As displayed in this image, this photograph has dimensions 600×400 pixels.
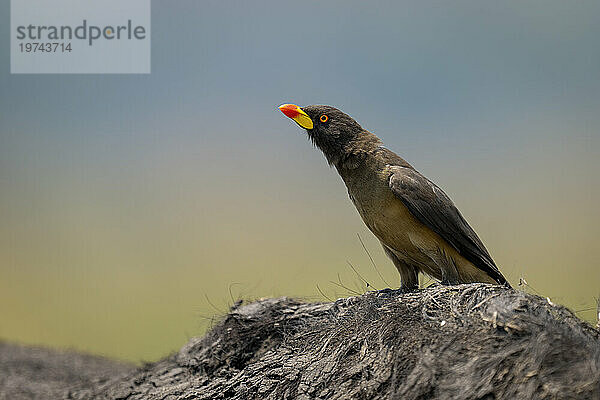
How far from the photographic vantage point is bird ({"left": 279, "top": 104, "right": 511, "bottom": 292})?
5.05 metres

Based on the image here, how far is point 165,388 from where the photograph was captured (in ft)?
17.5

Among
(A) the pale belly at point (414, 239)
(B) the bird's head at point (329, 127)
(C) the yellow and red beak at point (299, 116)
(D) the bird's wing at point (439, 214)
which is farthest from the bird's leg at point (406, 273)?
(C) the yellow and red beak at point (299, 116)

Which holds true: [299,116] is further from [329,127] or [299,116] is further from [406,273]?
[406,273]

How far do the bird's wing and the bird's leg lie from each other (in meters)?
0.50

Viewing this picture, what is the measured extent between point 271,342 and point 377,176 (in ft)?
5.51

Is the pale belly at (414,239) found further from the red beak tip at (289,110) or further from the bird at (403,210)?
the red beak tip at (289,110)

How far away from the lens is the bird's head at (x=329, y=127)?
540 cm

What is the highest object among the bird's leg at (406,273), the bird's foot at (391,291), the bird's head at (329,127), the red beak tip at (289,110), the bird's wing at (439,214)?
the red beak tip at (289,110)

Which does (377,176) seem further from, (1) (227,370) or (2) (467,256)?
(1) (227,370)

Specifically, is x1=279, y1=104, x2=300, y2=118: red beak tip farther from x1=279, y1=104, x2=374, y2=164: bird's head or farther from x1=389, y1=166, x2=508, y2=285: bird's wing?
x1=389, y1=166, x2=508, y2=285: bird's wing

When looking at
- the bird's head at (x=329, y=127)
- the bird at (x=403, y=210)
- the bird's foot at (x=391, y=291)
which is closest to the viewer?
the bird's foot at (x=391, y=291)

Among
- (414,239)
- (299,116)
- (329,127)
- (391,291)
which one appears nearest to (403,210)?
(414,239)

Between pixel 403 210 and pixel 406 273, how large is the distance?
0.68m

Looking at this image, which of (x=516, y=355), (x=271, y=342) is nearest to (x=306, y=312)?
(x=271, y=342)
